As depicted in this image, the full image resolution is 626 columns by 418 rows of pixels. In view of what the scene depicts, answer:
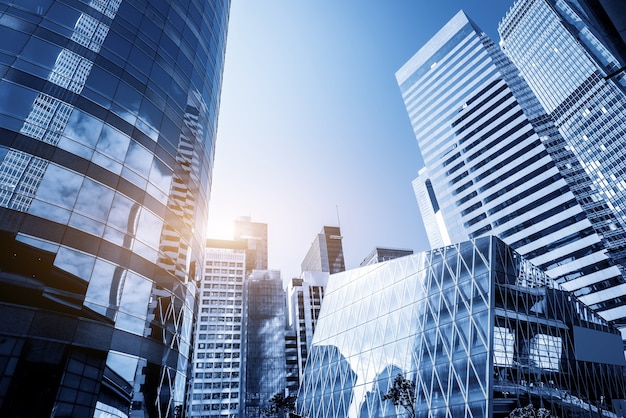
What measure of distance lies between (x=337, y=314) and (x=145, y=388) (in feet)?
131

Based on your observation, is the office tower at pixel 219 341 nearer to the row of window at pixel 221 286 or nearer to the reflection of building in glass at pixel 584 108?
the row of window at pixel 221 286

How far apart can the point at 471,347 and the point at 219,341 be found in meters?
114

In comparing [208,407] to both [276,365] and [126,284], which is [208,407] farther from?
[126,284]

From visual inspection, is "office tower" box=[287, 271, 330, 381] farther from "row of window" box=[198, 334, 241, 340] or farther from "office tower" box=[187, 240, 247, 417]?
"row of window" box=[198, 334, 241, 340]

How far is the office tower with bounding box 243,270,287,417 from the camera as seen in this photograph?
402 feet

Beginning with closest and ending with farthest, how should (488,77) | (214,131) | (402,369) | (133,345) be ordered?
(133,345) < (214,131) < (402,369) < (488,77)

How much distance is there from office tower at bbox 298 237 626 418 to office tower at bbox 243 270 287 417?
7988 centimetres

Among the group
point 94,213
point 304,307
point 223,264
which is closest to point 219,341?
point 223,264

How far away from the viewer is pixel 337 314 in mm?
56438

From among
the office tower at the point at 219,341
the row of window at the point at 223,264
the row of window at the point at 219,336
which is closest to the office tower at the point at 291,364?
the office tower at the point at 219,341

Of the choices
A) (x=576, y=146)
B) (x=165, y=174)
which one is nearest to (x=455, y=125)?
(x=576, y=146)

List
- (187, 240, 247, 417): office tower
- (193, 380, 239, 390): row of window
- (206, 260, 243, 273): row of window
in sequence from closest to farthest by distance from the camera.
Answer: (187, 240, 247, 417): office tower
(193, 380, 239, 390): row of window
(206, 260, 243, 273): row of window

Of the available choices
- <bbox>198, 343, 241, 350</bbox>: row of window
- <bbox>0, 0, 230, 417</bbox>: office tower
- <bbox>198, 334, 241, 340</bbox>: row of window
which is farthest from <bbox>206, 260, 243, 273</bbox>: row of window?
<bbox>0, 0, 230, 417</bbox>: office tower

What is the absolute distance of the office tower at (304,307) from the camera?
13138cm
